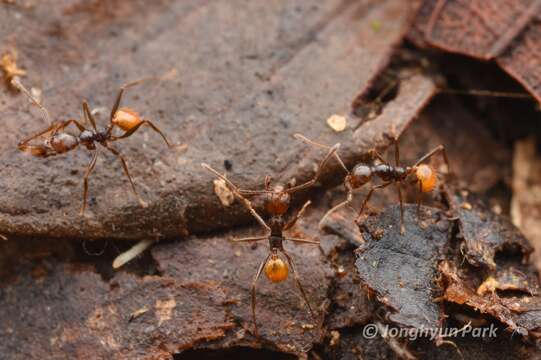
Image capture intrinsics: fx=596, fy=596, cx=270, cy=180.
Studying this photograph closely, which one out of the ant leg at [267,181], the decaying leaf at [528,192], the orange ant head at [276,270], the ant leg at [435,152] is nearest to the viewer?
the orange ant head at [276,270]

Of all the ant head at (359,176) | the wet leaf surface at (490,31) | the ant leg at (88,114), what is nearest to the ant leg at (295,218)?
the ant head at (359,176)

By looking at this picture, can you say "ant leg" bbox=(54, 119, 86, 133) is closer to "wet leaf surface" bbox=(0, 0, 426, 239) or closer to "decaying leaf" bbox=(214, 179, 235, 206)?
"wet leaf surface" bbox=(0, 0, 426, 239)

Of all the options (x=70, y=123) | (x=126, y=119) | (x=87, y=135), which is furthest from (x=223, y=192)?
(x=70, y=123)

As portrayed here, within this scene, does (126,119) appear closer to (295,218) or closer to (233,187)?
(233,187)

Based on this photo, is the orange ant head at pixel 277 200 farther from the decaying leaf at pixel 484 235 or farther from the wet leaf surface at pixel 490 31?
the wet leaf surface at pixel 490 31

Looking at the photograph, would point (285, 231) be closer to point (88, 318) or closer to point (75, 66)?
point (88, 318)

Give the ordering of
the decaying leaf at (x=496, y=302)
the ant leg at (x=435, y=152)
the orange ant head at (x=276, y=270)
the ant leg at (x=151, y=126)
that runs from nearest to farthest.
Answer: the decaying leaf at (x=496, y=302) → the orange ant head at (x=276, y=270) → the ant leg at (x=151, y=126) → the ant leg at (x=435, y=152)
